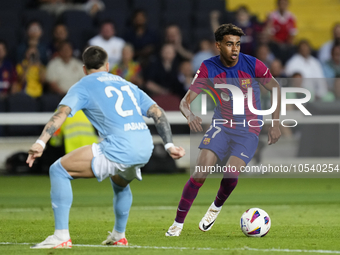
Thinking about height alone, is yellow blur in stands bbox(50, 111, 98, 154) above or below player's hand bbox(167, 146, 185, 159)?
below

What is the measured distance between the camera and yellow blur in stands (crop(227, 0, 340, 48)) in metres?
19.3

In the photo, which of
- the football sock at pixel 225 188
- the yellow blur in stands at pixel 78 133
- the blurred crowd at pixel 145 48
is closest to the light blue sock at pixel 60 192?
A: the football sock at pixel 225 188

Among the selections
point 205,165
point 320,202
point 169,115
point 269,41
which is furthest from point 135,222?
point 269,41

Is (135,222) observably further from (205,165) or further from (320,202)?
(320,202)

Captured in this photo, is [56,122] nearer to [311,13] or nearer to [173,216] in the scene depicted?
[173,216]

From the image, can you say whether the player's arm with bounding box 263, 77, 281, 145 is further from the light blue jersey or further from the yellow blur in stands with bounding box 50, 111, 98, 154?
the yellow blur in stands with bounding box 50, 111, 98, 154

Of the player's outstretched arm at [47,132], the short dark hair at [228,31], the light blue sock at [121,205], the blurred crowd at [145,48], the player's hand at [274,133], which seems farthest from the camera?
the blurred crowd at [145,48]

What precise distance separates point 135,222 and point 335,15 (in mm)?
14323

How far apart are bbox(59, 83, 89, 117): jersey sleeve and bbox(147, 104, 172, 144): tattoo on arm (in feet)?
2.00

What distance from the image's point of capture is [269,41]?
15516mm

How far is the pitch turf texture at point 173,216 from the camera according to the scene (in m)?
5.66

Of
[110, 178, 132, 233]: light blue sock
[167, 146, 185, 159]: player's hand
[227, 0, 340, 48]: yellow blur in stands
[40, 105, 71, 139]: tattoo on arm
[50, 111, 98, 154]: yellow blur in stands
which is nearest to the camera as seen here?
[40, 105, 71, 139]: tattoo on arm

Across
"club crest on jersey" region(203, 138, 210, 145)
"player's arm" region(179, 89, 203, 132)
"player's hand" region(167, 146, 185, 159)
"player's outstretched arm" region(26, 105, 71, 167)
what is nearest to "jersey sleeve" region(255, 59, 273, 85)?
"player's arm" region(179, 89, 203, 132)

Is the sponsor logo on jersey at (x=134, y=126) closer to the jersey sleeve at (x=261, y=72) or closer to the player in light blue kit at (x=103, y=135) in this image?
the player in light blue kit at (x=103, y=135)
